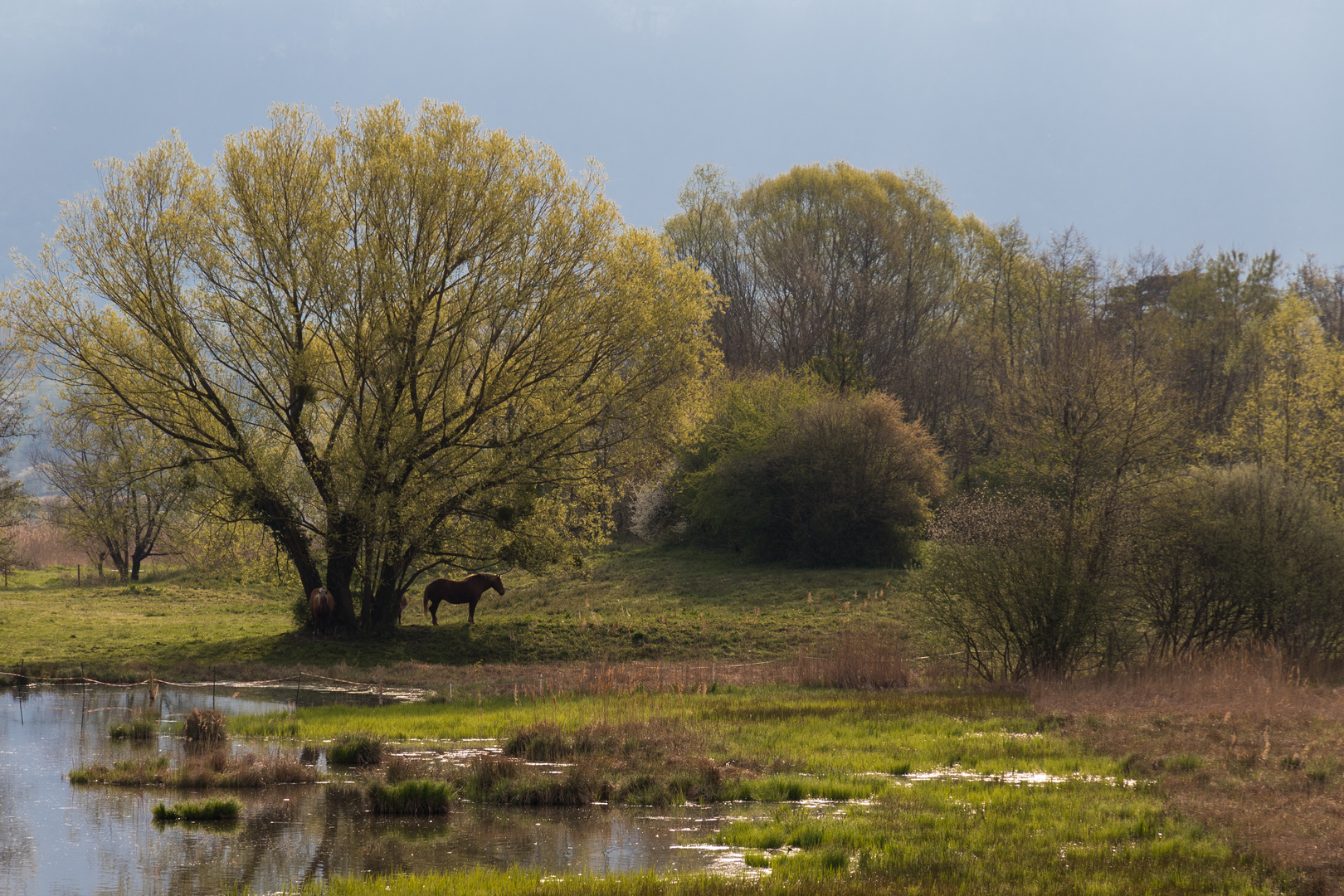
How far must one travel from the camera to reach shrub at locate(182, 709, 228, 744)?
48.1 ft

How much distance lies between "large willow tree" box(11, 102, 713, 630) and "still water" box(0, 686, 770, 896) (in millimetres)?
13384

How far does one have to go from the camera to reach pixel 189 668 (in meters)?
23.7

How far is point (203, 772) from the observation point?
12.5 meters

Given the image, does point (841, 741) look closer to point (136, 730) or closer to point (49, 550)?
point (136, 730)

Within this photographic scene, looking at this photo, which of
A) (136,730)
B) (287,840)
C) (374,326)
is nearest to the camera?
(287,840)

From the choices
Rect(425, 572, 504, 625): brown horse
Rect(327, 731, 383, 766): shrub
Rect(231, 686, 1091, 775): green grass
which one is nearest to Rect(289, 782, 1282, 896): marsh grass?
Rect(231, 686, 1091, 775): green grass

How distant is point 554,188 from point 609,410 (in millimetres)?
6028

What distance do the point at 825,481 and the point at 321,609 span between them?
72.5ft

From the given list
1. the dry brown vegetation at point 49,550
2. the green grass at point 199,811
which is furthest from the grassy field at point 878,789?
the dry brown vegetation at point 49,550

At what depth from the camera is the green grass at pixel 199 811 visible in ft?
35.8

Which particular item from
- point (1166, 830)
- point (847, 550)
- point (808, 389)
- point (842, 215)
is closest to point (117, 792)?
point (1166, 830)

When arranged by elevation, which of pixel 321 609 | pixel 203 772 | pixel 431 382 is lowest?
pixel 203 772

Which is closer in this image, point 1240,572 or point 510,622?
point 1240,572

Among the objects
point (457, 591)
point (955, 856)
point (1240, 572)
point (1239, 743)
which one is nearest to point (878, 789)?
point (955, 856)
